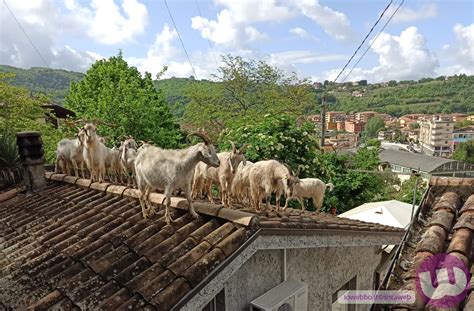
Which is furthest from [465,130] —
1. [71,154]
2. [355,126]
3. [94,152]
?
[94,152]

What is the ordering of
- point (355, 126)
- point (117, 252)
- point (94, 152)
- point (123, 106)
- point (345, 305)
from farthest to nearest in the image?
1. point (355, 126)
2. point (123, 106)
3. point (345, 305)
4. point (94, 152)
5. point (117, 252)

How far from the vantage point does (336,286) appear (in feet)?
19.8

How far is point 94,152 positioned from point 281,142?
26.5ft

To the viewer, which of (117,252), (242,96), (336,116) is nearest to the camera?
(117,252)

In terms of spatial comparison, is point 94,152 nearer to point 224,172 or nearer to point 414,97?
point 224,172

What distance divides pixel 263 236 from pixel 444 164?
4898cm

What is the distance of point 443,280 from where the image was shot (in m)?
2.30

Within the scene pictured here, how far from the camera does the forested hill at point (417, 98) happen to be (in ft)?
409

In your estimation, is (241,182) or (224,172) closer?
(224,172)

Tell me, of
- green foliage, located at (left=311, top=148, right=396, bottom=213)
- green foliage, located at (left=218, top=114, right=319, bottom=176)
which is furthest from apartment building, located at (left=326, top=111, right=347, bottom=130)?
green foliage, located at (left=218, top=114, right=319, bottom=176)

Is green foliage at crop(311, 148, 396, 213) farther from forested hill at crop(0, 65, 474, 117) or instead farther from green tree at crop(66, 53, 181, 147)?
forested hill at crop(0, 65, 474, 117)

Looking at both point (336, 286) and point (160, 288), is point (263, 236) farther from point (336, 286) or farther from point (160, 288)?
point (336, 286)

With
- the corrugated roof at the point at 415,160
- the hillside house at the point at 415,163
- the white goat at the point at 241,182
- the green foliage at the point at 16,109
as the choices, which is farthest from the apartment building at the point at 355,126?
the white goat at the point at 241,182

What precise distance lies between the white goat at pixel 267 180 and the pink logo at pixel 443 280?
2760 millimetres
